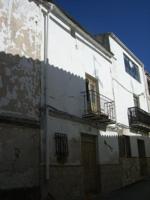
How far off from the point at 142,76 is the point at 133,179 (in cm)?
926

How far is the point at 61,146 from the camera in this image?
9.62 meters

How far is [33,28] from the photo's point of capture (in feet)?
31.8

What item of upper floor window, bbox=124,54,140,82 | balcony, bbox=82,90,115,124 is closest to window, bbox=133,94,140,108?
upper floor window, bbox=124,54,140,82

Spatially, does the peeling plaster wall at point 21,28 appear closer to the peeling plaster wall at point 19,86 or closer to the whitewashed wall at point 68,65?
the peeling plaster wall at point 19,86

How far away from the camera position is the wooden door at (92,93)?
12117mm

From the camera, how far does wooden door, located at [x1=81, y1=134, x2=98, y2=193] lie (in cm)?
1117

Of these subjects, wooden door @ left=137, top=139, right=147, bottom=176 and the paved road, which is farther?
wooden door @ left=137, top=139, right=147, bottom=176

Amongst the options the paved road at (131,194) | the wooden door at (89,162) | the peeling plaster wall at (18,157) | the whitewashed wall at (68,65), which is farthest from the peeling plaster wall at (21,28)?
the paved road at (131,194)

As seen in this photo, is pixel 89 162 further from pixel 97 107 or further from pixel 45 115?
pixel 45 115

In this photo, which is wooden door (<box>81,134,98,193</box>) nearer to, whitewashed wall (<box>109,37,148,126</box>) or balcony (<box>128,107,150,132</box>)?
whitewashed wall (<box>109,37,148,126</box>)

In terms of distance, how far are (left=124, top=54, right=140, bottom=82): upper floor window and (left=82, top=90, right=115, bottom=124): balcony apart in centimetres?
537

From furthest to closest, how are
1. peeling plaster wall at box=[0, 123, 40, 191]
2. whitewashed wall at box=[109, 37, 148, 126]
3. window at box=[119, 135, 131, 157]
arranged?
whitewashed wall at box=[109, 37, 148, 126]
window at box=[119, 135, 131, 157]
peeling plaster wall at box=[0, 123, 40, 191]

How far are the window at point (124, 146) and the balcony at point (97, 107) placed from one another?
5.78ft

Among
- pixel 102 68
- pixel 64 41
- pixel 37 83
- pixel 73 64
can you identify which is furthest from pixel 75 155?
pixel 102 68
